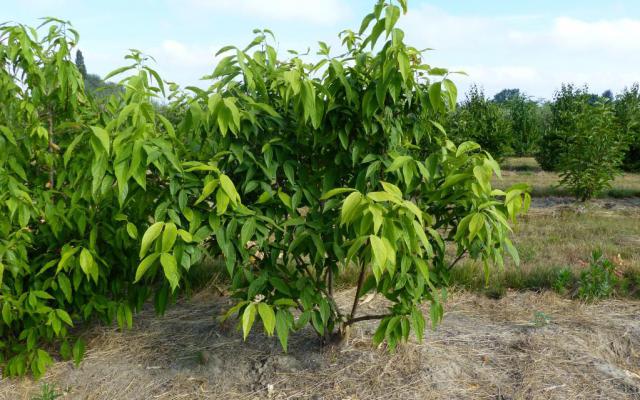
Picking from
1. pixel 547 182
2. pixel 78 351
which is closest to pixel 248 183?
pixel 78 351

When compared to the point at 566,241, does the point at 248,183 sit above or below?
above

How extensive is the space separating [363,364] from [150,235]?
1459 mm

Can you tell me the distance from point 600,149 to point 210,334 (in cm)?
716

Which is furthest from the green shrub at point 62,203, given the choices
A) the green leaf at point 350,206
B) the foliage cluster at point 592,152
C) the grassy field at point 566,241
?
the foliage cluster at point 592,152

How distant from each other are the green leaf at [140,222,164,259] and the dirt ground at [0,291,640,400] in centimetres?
114

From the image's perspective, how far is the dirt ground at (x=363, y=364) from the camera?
2641mm

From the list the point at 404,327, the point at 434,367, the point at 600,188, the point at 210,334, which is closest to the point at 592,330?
the point at 434,367

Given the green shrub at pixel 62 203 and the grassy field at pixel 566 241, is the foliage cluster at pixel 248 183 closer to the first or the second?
the green shrub at pixel 62 203

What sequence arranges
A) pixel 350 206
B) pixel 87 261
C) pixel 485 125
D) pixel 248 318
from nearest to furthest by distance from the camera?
pixel 350 206 → pixel 248 318 → pixel 87 261 → pixel 485 125

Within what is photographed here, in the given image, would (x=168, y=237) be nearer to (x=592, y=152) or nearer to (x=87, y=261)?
(x=87, y=261)

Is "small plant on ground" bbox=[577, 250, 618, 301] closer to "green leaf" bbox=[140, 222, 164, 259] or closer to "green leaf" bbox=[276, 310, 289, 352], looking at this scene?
"green leaf" bbox=[276, 310, 289, 352]

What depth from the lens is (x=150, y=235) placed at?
1.81 m

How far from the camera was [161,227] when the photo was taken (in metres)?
1.85

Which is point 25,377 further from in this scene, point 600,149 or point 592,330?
point 600,149
